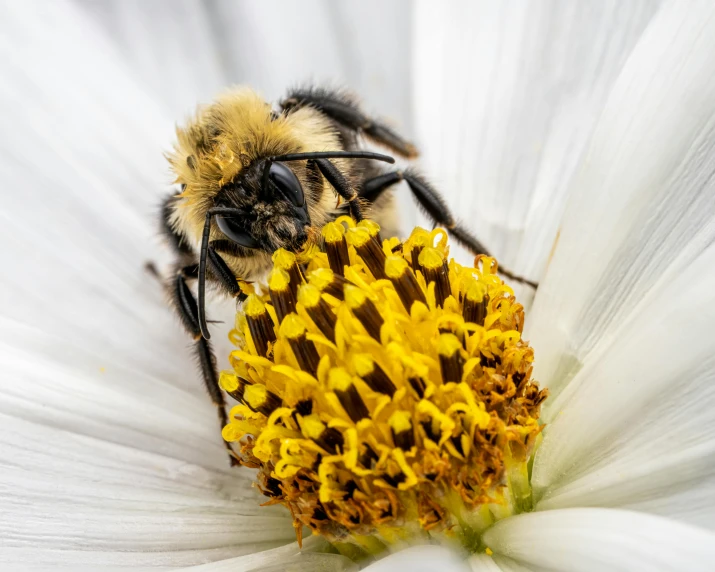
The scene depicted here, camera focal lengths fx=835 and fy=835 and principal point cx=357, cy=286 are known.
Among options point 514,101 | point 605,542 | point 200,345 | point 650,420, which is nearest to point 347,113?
point 514,101

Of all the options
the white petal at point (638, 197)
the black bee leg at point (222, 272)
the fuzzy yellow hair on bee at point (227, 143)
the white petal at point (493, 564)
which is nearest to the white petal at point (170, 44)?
the fuzzy yellow hair on bee at point (227, 143)

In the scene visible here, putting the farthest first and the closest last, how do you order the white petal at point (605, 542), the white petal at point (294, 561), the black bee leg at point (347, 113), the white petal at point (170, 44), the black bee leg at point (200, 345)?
1. the white petal at point (170, 44)
2. the black bee leg at point (347, 113)
3. the black bee leg at point (200, 345)
4. the white petal at point (294, 561)
5. the white petal at point (605, 542)

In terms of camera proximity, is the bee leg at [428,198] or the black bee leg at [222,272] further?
the bee leg at [428,198]

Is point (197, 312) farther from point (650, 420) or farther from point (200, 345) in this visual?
point (650, 420)

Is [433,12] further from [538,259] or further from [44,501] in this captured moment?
[44,501]

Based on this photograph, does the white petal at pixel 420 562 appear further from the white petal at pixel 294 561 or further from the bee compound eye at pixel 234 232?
the bee compound eye at pixel 234 232

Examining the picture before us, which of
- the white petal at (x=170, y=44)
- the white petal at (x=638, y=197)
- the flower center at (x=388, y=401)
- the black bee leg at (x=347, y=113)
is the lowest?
the flower center at (x=388, y=401)

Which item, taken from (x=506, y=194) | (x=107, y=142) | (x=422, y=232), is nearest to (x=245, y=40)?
(x=107, y=142)

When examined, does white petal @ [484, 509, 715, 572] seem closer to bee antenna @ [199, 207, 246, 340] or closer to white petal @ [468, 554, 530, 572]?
white petal @ [468, 554, 530, 572]
